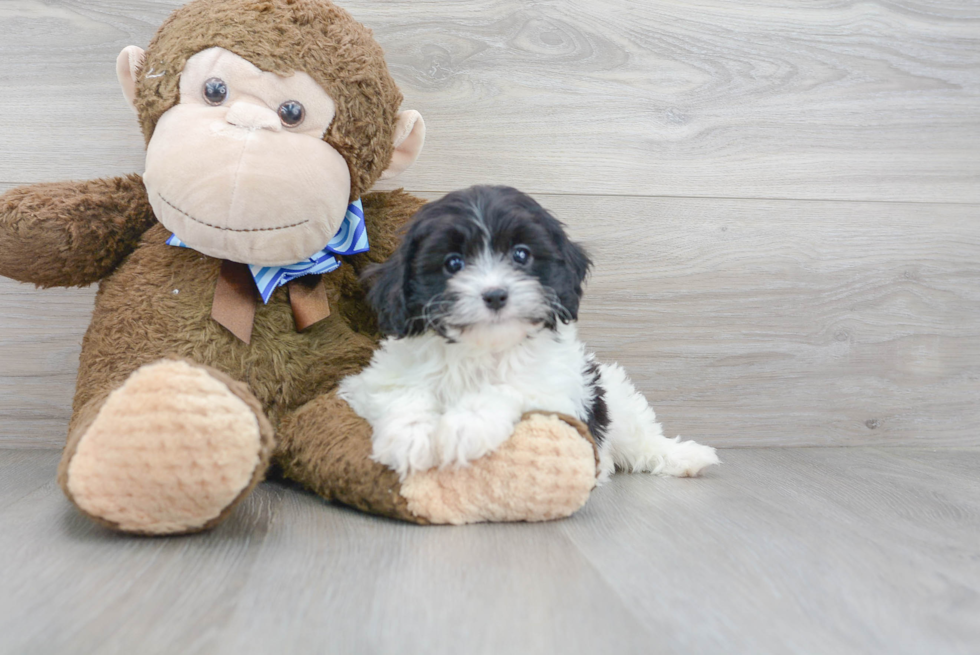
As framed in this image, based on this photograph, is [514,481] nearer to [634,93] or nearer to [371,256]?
[371,256]

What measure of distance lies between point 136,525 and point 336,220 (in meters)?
0.59

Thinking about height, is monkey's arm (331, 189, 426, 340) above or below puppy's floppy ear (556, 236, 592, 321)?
below

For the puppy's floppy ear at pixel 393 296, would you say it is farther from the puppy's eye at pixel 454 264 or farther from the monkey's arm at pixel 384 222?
the monkey's arm at pixel 384 222

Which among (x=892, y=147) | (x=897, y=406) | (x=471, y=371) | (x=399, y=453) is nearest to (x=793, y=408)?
(x=897, y=406)

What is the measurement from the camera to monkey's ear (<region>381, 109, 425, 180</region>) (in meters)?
1.47

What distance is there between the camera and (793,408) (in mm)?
1951

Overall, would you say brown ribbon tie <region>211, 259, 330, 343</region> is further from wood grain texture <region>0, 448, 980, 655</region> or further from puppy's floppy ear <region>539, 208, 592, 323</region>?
puppy's floppy ear <region>539, 208, 592, 323</region>

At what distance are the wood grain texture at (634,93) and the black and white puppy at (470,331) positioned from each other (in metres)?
0.60

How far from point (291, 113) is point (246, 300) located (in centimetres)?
34

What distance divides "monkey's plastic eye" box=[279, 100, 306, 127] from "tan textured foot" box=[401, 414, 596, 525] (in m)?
0.64

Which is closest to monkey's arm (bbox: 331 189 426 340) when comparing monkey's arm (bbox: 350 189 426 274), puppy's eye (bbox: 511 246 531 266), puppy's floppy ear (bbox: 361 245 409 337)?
monkey's arm (bbox: 350 189 426 274)

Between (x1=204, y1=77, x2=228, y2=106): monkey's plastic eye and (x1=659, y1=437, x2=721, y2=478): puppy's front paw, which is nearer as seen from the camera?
(x1=204, y1=77, x2=228, y2=106): monkey's plastic eye

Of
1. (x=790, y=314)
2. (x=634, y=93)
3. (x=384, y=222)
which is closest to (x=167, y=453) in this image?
(x=384, y=222)

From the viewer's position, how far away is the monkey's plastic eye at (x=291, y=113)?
51.5 inches
